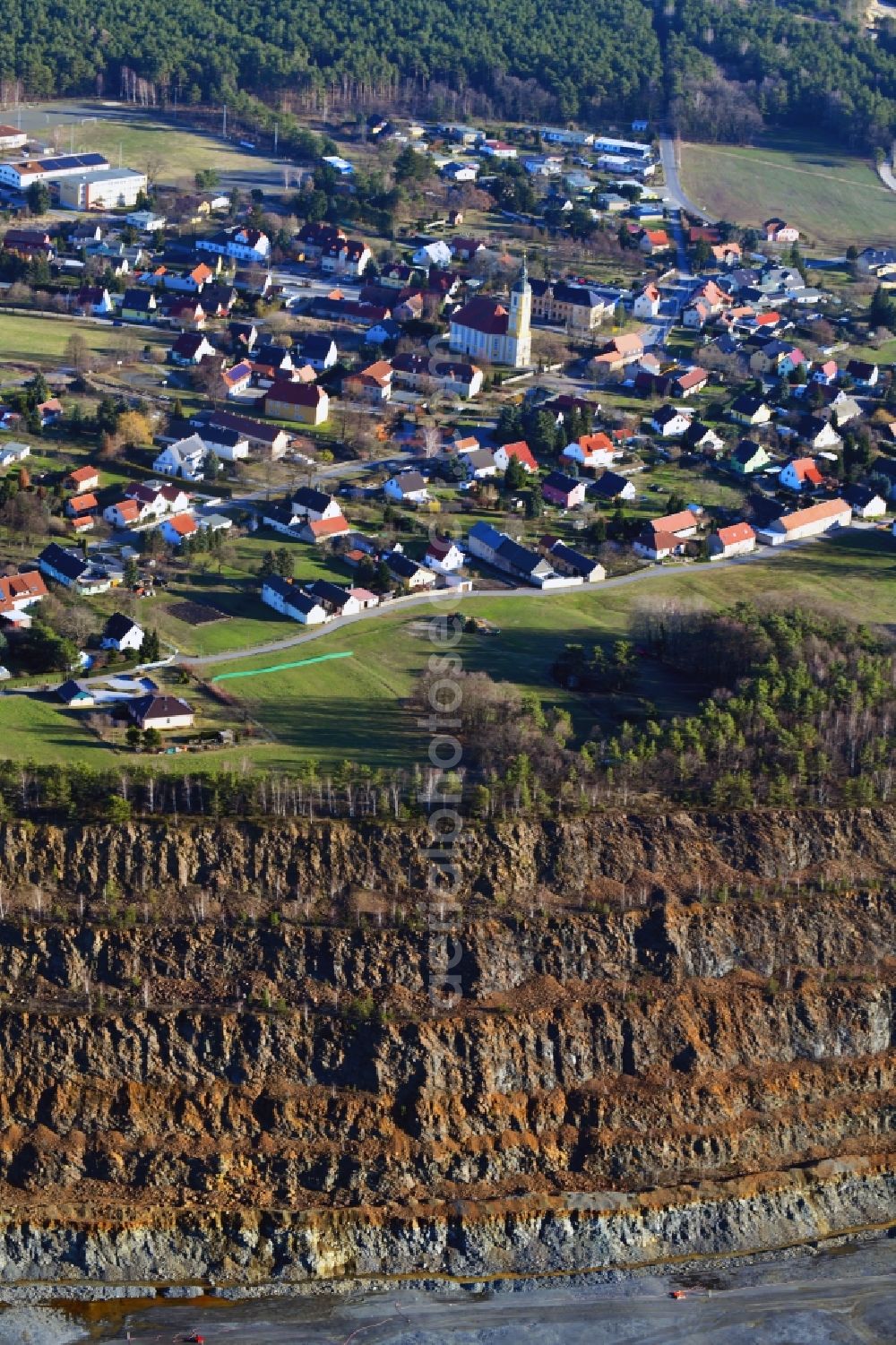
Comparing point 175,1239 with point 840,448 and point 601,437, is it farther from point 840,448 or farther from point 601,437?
point 840,448

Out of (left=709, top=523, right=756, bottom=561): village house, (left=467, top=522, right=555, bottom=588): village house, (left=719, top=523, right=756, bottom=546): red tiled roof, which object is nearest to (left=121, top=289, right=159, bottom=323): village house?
(left=467, top=522, right=555, bottom=588): village house

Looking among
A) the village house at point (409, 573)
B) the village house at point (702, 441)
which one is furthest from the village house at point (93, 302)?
the village house at point (409, 573)

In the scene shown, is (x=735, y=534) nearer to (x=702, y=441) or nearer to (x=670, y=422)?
(x=702, y=441)

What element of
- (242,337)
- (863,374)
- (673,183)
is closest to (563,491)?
(242,337)

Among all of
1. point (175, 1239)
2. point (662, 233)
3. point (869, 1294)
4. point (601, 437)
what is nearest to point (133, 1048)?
point (175, 1239)

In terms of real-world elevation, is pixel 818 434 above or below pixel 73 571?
above

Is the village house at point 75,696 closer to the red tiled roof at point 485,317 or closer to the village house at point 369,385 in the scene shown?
the village house at point 369,385

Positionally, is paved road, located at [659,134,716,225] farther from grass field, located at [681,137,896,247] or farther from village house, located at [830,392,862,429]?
village house, located at [830,392,862,429]
